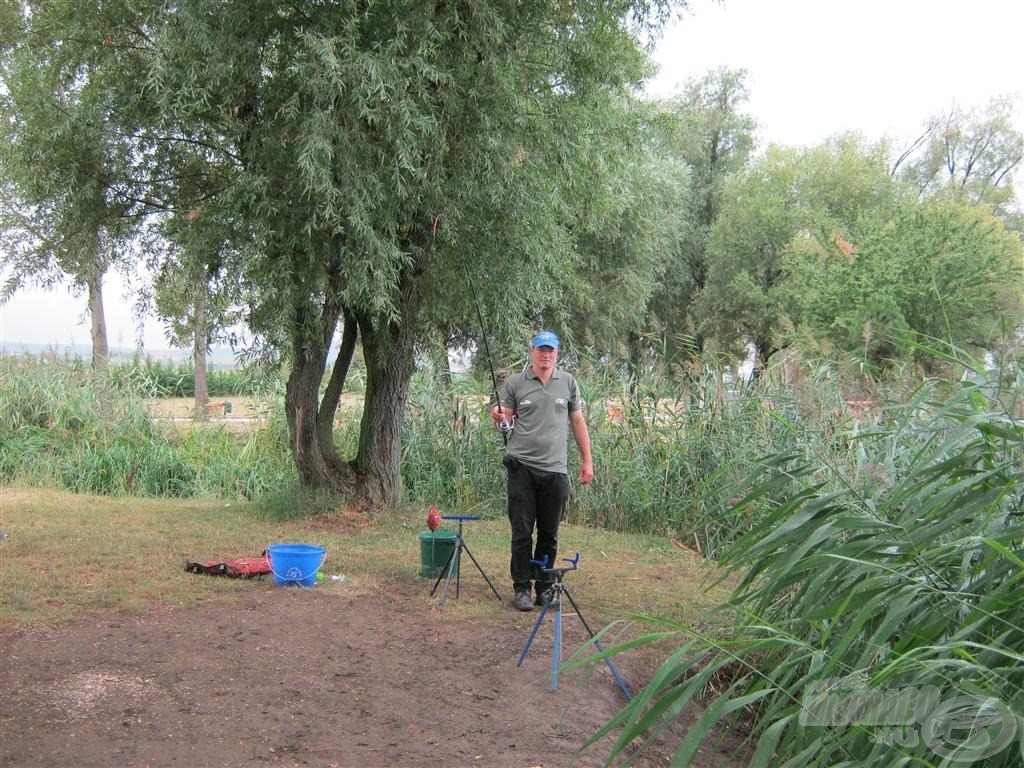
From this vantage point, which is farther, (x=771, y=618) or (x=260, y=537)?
(x=260, y=537)

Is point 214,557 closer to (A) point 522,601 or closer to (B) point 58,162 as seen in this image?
(A) point 522,601

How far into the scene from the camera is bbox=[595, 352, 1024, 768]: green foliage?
215cm

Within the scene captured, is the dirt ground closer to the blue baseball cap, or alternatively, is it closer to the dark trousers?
the dark trousers

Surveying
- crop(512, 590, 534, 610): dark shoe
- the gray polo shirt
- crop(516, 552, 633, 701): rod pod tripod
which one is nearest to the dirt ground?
crop(516, 552, 633, 701): rod pod tripod

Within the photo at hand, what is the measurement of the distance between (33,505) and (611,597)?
6.32 m

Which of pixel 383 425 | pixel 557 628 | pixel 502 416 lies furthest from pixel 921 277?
pixel 557 628

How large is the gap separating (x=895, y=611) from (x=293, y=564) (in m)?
4.51

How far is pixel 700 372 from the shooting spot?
31.7 feet

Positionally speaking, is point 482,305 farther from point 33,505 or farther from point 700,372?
point 33,505

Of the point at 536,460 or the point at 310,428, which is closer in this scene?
the point at 536,460

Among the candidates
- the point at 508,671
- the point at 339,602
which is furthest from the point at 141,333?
the point at 508,671

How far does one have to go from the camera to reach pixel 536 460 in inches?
227
